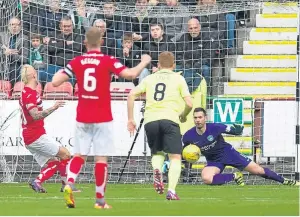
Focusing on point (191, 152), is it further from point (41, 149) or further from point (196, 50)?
point (196, 50)

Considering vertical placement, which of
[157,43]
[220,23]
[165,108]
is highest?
[220,23]

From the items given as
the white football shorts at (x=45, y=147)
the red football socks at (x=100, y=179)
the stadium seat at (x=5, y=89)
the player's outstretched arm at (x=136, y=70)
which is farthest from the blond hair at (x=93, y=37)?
the stadium seat at (x=5, y=89)

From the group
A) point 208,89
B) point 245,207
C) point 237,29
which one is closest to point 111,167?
point 208,89

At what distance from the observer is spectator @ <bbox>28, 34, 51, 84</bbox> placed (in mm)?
22781

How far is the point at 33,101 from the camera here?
18.0m

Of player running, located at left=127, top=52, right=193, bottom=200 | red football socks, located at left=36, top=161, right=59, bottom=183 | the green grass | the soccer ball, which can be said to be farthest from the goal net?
player running, located at left=127, top=52, right=193, bottom=200

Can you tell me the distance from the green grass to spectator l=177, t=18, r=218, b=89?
3.41 m

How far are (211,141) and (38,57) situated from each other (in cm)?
507

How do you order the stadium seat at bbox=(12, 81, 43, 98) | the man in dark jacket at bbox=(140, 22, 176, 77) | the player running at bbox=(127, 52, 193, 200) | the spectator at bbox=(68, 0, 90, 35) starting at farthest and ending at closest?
the spectator at bbox=(68, 0, 90, 35) → the man in dark jacket at bbox=(140, 22, 176, 77) → the stadium seat at bbox=(12, 81, 43, 98) → the player running at bbox=(127, 52, 193, 200)

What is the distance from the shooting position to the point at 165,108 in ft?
53.0

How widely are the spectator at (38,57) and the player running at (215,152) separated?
14.9ft

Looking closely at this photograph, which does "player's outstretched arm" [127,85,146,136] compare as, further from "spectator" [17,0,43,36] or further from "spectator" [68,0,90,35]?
"spectator" [68,0,90,35]

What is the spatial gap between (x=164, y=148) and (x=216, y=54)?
23.4ft

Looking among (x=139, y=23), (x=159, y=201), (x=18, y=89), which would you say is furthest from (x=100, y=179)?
(x=139, y=23)
